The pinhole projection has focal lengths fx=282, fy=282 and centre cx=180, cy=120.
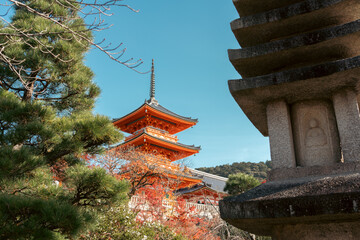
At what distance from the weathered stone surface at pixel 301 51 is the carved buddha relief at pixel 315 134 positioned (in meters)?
0.47

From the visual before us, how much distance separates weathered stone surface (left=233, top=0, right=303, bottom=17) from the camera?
3.24 m

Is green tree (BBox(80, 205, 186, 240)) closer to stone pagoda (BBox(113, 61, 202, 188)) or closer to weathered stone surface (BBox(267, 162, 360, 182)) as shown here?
weathered stone surface (BBox(267, 162, 360, 182))

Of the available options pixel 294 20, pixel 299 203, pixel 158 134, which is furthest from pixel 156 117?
pixel 299 203

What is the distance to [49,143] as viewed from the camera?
4016 mm

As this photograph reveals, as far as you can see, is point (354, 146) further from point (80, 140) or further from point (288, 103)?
point (80, 140)

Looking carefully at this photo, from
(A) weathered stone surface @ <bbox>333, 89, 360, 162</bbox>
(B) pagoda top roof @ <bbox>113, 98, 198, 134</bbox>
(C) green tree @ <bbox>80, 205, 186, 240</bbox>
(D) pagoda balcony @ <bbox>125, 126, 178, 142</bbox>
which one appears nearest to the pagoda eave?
(D) pagoda balcony @ <bbox>125, 126, 178, 142</bbox>

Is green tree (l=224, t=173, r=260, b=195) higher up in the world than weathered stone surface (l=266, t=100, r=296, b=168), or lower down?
higher up

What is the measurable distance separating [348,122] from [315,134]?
313 mm

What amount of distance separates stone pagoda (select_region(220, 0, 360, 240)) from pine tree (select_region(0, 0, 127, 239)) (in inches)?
73.9

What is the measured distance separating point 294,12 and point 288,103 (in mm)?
943

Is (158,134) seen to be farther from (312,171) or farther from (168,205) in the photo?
(312,171)

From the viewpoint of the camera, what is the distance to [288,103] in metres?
3.01

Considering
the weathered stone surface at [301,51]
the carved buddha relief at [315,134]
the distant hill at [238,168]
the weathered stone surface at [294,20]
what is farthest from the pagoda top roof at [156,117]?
the distant hill at [238,168]

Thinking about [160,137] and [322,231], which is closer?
[322,231]
